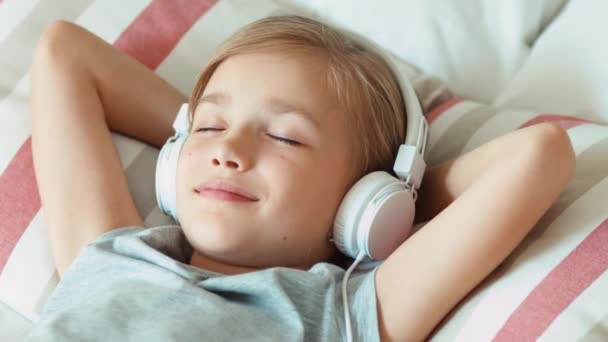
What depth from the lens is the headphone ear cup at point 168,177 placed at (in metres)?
1.08

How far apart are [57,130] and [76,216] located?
0.46 ft

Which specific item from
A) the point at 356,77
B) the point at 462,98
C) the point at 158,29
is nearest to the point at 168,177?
the point at 356,77

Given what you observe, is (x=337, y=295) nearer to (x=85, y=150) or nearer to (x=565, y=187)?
(x=565, y=187)

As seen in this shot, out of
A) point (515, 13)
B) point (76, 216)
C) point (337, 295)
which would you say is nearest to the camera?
point (337, 295)

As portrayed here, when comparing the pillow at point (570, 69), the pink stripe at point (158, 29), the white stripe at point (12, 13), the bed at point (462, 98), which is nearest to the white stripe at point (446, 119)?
the bed at point (462, 98)

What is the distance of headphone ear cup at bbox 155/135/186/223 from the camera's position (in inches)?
42.7

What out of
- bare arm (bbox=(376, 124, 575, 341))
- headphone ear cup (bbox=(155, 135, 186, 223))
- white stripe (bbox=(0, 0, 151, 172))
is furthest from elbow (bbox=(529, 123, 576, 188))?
white stripe (bbox=(0, 0, 151, 172))

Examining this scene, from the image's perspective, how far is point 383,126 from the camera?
1.11 m

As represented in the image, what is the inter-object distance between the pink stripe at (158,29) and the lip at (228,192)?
0.43 m

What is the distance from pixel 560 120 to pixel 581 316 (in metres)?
0.43

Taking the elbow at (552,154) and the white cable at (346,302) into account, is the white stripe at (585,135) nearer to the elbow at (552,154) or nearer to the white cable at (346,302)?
the elbow at (552,154)

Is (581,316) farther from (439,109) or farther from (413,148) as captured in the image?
(439,109)

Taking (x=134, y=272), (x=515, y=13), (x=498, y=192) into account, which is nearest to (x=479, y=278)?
(x=498, y=192)

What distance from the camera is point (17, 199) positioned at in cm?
116
